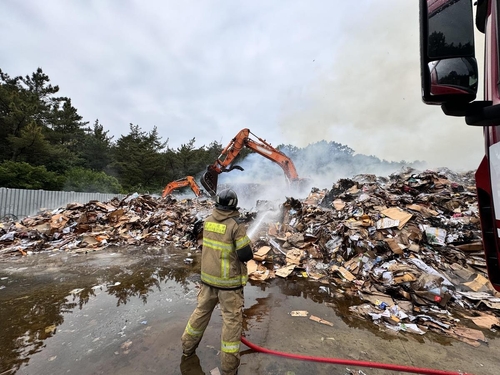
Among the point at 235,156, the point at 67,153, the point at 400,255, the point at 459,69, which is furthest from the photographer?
the point at 67,153

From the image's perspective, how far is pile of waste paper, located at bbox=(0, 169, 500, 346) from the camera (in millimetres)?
3410

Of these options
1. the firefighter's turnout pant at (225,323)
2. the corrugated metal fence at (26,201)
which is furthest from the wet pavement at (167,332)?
the corrugated metal fence at (26,201)

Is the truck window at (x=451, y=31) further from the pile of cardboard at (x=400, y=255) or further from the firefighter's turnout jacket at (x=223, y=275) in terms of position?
the pile of cardboard at (x=400, y=255)

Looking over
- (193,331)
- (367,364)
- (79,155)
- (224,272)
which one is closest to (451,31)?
(224,272)

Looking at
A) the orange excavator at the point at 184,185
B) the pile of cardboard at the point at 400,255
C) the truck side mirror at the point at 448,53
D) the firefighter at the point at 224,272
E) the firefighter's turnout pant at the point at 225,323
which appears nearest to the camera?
the truck side mirror at the point at 448,53

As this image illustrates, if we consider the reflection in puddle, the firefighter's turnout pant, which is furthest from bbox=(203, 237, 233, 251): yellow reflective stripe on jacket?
the reflection in puddle

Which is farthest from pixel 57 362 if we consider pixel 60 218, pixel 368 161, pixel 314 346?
pixel 368 161

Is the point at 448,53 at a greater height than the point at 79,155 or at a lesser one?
lesser

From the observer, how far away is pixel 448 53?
1131mm

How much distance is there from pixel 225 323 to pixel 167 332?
1.18 meters

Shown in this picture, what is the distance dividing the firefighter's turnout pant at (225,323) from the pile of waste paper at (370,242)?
205cm

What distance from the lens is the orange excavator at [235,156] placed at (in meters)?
9.98

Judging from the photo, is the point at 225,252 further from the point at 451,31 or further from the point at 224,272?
the point at 451,31

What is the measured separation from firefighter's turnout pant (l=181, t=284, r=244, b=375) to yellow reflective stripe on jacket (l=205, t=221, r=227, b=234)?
53cm
